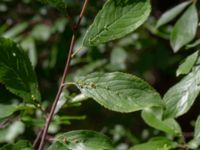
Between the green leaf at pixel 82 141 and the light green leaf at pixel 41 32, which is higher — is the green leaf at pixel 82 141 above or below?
above

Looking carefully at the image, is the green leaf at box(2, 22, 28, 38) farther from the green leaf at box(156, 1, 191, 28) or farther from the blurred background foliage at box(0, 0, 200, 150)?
the green leaf at box(156, 1, 191, 28)

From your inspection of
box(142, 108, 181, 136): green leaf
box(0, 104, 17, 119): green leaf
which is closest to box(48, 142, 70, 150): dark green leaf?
box(0, 104, 17, 119): green leaf

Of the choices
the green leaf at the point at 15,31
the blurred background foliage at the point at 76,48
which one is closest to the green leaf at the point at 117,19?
the blurred background foliage at the point at 76,48

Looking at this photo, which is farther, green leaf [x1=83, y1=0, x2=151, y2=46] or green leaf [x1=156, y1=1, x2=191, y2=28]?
green leaf [x1=156, y1=1, x2=191, y2=28]

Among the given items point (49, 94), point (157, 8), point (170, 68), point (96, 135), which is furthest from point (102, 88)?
point (170, 68)

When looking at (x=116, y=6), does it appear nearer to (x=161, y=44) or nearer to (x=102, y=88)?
(x=102, y=88)

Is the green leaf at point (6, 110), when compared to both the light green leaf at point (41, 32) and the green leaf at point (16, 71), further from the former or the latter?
the light green leaf at point (41, 32)
